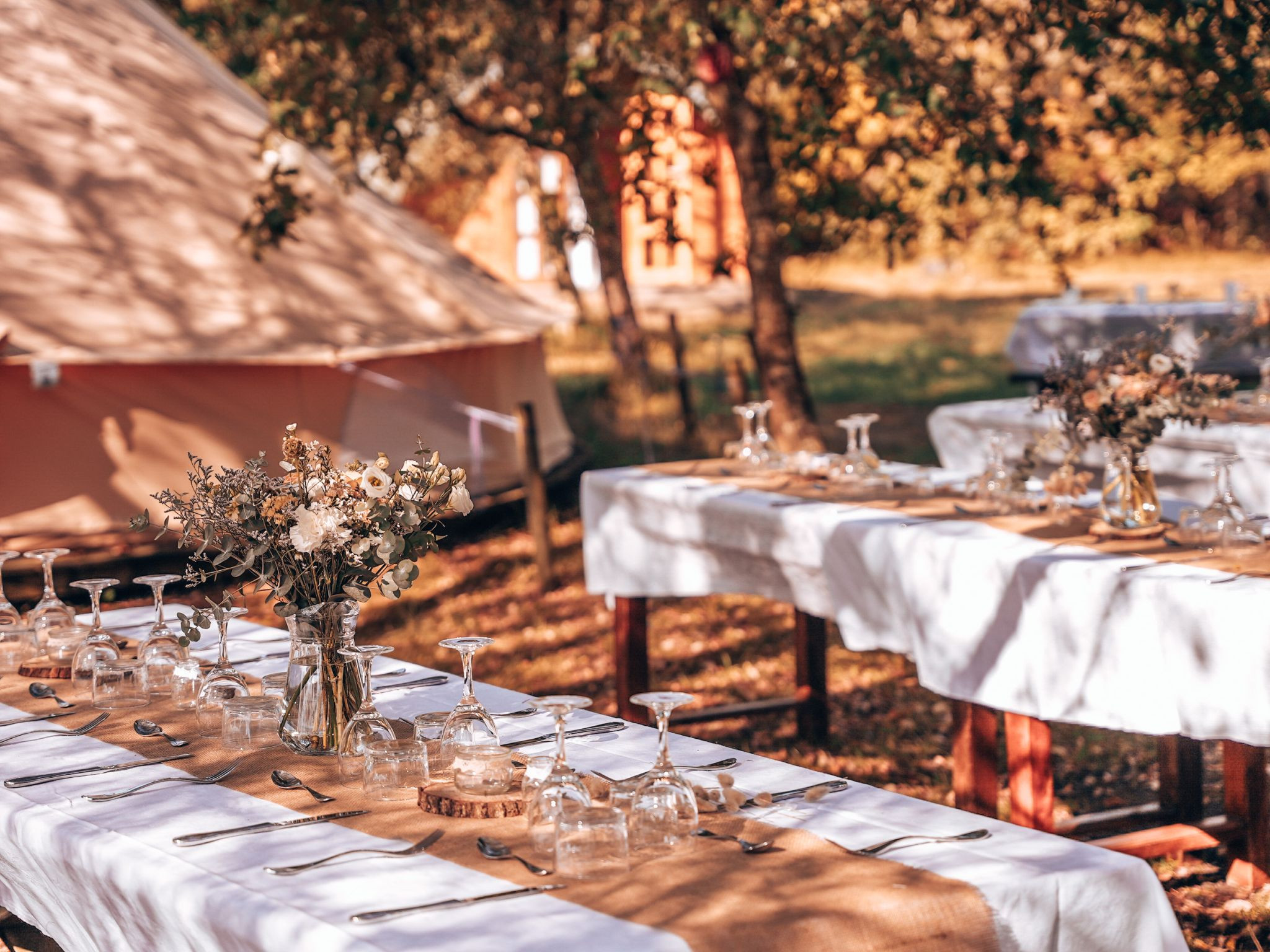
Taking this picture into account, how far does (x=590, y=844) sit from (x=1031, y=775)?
2.75m

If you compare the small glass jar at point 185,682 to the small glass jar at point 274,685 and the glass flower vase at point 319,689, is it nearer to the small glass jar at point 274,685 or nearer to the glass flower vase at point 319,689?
the small glass jar at point 274,685

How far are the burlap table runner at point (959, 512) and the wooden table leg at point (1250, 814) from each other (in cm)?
71

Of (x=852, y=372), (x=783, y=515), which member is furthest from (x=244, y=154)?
(x=852, y=372)

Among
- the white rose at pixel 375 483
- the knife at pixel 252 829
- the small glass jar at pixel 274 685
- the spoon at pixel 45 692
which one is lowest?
the knife at pixel 252 829

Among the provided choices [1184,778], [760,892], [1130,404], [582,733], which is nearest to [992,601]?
[1130,404]

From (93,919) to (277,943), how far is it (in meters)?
0.67

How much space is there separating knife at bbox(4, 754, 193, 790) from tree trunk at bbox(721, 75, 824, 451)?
6599 mm

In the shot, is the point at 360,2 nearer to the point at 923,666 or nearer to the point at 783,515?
the point at 783,515

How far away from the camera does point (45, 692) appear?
3.64 metres

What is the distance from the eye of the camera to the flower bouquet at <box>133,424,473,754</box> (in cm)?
298

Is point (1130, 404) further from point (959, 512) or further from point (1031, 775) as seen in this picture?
point (1031, 775)

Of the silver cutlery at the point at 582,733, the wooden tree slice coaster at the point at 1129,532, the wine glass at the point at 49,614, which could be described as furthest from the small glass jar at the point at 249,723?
the wooden tree slice coaster at the point at 1129,532

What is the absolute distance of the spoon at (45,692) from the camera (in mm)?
3576

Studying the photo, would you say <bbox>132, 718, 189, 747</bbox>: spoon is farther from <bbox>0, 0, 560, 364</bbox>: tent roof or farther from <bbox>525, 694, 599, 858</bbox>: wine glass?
<bbox>0, 0, 560, 364</bbox>: tent roof
